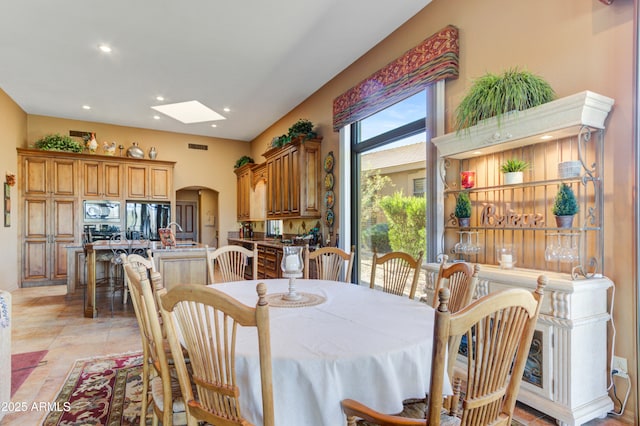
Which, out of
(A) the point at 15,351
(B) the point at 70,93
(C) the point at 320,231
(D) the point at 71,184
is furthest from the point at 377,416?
(D) the point at 71,184

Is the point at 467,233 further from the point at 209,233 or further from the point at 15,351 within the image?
the point at 209,233

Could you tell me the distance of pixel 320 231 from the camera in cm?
515

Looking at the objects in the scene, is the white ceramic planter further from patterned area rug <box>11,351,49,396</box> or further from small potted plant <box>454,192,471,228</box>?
patterned area rug <box>11,351,49,396</box>

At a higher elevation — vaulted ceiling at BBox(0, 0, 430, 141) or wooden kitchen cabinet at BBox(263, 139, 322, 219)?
vaulted ceiling at BBox(0, 0, 430, 141)

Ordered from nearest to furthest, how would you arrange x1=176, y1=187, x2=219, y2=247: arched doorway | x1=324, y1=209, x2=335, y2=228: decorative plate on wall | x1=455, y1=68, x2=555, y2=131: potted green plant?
x1=455, y1=68, x2=555, y2=131: potted green plant < x1=324, y1=209, x2=335, y2=228: decorative plate on wall < x1=176, y1=187, x2=219, y2=247: arched doorway

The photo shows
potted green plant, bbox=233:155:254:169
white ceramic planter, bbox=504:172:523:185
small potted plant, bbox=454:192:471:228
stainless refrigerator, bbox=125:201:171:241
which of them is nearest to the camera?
white ceramic planter, bbox=504:172:523:185

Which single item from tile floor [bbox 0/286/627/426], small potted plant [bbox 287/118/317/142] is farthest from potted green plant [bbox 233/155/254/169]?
tile floor [bbox 0/286/627/426]

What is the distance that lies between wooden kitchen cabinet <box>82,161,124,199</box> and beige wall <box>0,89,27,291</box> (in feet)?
3.43

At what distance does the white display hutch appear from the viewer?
6.11 feet

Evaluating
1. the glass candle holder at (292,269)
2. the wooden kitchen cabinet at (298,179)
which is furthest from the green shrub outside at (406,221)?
the glass candle holder at (292,269)

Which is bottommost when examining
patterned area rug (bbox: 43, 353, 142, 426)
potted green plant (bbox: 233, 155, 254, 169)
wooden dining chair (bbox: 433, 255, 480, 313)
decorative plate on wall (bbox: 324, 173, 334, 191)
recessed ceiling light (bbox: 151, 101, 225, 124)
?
patterned area rug (bbox: 43, 353, 142, 426)

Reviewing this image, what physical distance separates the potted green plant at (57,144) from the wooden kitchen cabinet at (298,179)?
4042 mm

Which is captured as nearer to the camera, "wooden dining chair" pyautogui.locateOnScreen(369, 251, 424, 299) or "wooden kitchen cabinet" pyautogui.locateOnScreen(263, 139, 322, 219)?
"wooden dining chair" pyautogui.locateOnScreen(369, 251, 424, 299)

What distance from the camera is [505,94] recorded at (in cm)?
223
